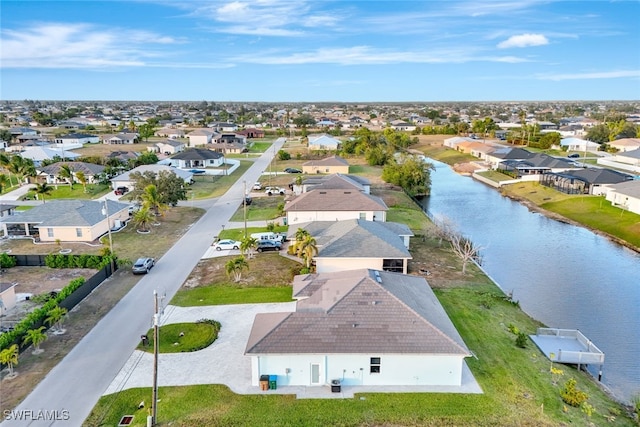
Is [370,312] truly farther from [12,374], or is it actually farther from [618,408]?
[12,374]

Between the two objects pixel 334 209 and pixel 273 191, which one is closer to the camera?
pixel 334 209

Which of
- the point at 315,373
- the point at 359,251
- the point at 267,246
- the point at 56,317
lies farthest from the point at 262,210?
the point at 315,373

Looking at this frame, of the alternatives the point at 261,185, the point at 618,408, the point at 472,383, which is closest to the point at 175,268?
the point at 472,383

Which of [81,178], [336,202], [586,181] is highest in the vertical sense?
[336,202]

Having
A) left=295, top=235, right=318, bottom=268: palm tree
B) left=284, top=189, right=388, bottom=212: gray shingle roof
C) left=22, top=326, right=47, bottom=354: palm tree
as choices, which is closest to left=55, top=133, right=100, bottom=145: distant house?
left=284, top=189, right=388, bottom=212: gray shingle roof

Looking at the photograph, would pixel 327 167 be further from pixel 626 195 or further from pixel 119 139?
pixel 119 139

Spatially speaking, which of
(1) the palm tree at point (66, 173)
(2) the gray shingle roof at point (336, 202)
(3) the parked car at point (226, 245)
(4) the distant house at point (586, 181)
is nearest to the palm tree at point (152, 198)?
(3) the parked car at point (226, 245)
